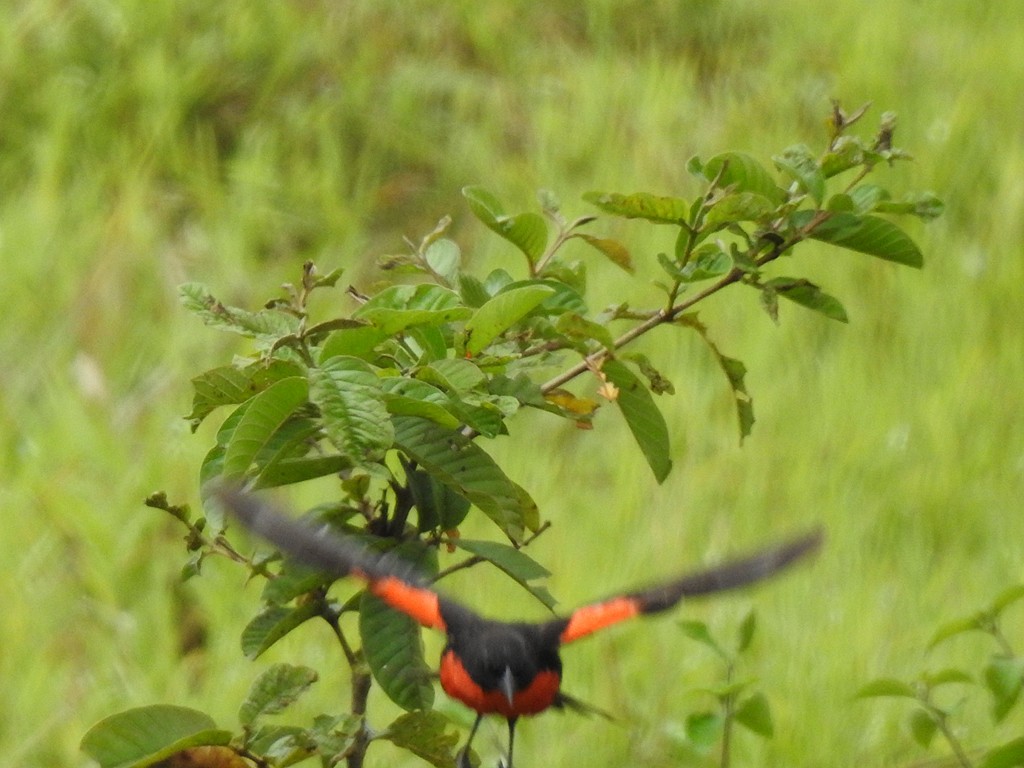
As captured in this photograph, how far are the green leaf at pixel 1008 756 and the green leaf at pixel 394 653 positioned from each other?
2.08 feet

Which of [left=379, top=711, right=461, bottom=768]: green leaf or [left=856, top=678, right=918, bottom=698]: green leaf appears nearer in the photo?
[left=379, top=711, right=461, bottom=768]: green leaf

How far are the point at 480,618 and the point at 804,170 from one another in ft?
1.79

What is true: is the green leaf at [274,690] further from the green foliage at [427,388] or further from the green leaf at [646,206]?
the green leaf at [646,206]

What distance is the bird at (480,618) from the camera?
129 cm

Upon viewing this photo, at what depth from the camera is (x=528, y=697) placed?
141cm

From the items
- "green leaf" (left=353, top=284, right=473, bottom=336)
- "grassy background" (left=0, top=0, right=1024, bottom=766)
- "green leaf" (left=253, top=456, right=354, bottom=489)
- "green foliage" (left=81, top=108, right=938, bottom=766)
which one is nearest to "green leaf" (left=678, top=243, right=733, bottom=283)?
"green foliage" (left=81, top=108, right=938, bottom=766)

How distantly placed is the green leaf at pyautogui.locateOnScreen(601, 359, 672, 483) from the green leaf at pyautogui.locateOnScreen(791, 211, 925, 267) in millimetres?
234

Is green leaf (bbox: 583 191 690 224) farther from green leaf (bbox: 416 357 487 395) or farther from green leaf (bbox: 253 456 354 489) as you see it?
green leaf (bbox: 253 456 354 489)

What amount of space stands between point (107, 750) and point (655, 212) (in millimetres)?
729

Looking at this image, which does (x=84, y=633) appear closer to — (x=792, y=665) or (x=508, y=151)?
(x=792, y=665)

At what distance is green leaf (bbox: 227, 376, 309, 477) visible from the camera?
1.26 metres

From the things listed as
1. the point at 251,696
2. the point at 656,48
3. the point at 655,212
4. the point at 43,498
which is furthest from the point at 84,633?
the point at 656,48

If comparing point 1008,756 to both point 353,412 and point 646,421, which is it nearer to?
point 646,421

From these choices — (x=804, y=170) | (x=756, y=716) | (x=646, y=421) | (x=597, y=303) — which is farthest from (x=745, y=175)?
(x=597, y=303)
